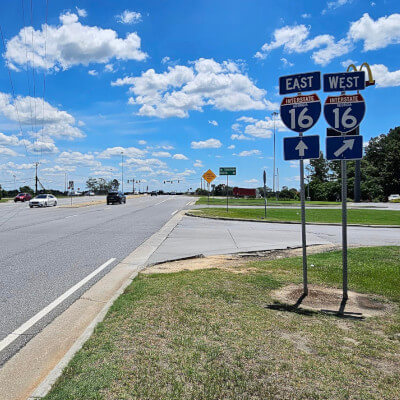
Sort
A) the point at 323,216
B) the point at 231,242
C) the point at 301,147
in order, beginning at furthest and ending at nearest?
the point at 323,216, the point at 231,242, the point at 301,147

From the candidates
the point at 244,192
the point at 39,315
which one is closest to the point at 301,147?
the point at 39,315

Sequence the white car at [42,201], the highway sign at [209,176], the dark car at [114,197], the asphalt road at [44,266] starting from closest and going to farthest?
the asphalt road at [44,266] → the highway sign at [209,176] → the white car at [42,201] → the dark car at [114,197]

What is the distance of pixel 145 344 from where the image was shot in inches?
146

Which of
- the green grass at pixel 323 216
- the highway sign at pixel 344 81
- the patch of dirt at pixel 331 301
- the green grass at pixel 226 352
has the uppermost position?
the highway sign at pixel 344 81

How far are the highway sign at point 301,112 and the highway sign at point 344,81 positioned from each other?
0.28 metres

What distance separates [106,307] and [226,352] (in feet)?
6.78

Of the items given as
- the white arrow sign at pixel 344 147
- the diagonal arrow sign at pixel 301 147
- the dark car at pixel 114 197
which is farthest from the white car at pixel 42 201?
the white arrow sign at pixel 344 147

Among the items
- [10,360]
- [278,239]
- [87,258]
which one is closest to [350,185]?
[278,239]

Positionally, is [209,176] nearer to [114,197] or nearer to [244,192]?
[114,197]

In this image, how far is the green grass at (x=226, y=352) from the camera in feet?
9.53

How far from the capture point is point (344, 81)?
568cm

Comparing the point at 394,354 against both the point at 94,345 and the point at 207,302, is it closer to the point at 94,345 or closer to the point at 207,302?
the point at 207,302

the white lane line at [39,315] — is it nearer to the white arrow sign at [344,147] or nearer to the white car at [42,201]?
→ the white arrow sign at [344,147]

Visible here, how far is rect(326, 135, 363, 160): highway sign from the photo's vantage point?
5.51 meters
